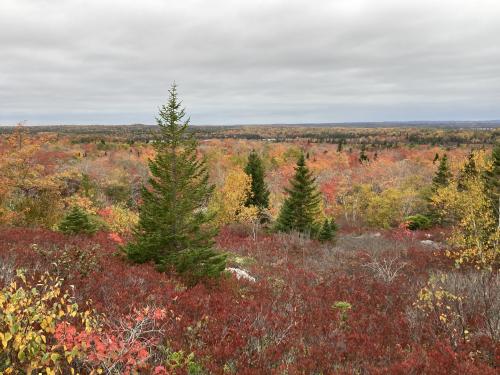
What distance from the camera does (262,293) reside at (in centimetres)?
1219

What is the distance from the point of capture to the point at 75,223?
1622 cm

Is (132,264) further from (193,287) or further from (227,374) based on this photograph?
(227,374)

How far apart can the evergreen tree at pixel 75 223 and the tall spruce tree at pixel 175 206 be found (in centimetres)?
555

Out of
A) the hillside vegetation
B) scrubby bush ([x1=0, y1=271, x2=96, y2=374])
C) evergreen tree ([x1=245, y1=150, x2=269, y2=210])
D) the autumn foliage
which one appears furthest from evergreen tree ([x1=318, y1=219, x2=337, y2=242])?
scrubby bush ([x1=0, y1=271, x2=96, y2=374])

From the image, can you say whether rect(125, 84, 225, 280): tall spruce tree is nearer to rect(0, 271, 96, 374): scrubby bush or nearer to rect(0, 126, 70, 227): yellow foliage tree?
rect(0, 271, 96, 374): scrubby bush

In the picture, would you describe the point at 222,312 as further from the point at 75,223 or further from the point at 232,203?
the point at 232,203

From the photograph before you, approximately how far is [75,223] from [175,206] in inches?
280

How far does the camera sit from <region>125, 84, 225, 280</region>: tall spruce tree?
11414mm

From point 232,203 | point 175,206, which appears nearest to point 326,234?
point 232,203

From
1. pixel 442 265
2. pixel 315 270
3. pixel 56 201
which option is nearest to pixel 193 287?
pixel 315 270

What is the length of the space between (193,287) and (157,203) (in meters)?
2.65

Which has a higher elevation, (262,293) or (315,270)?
(262,293)

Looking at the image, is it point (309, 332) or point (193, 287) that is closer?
point (309, 332)

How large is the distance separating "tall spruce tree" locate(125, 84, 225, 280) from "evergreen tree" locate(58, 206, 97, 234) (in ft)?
18.2
